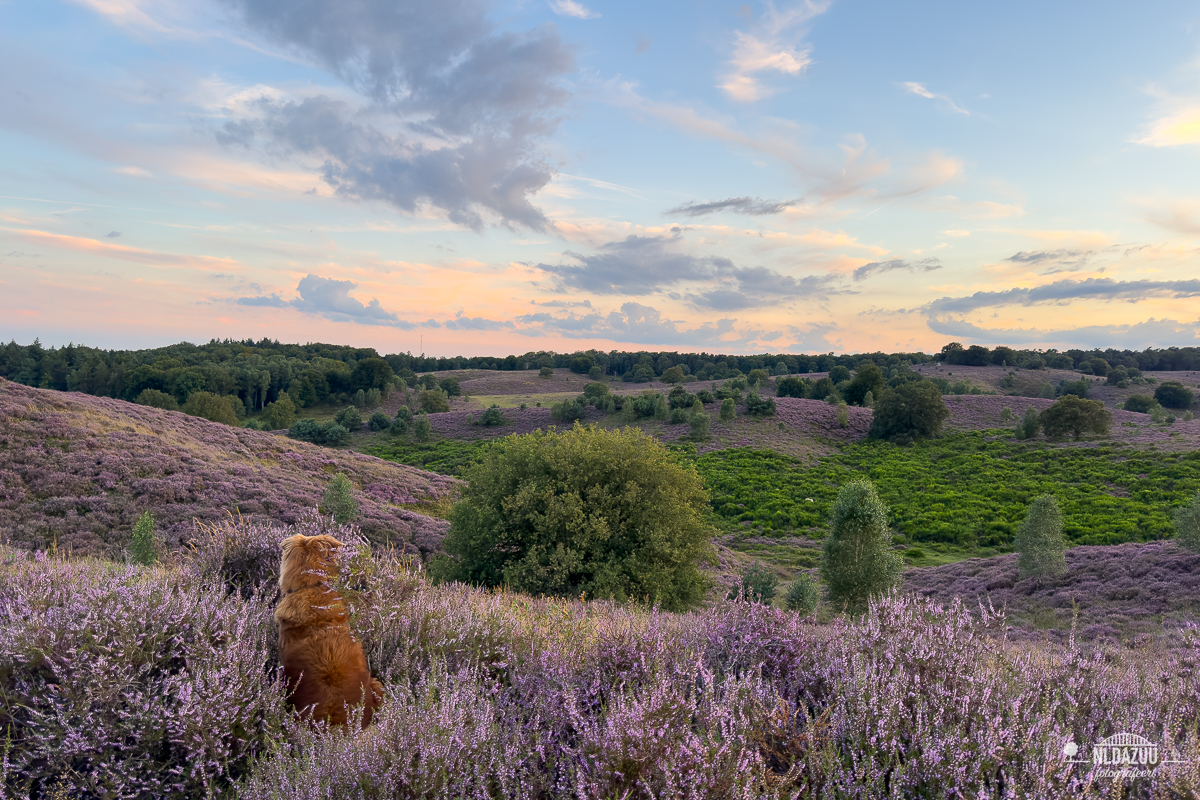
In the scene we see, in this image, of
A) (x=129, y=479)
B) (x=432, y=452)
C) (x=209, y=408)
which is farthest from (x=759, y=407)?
(x=209, y=408)

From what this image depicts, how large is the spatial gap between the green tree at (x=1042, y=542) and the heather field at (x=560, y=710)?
61.3ft

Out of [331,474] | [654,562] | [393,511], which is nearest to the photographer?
[654,562]

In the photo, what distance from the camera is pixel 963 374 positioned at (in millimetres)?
96062

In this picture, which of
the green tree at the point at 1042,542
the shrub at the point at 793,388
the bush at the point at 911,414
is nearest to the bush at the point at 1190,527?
the green tree at the point at 1042,542

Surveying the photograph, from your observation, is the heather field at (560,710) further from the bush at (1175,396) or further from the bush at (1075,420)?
the bush at (1175,396)

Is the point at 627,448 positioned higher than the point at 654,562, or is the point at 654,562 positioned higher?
the point at 627,448

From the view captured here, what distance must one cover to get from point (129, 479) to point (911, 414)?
62.9 m

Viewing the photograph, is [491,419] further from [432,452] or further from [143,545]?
[143,545]

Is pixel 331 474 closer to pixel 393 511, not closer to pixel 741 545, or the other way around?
pixel 393 511

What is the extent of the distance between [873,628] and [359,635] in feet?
15.1

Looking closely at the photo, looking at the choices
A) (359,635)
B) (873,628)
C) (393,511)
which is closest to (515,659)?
(359,635)

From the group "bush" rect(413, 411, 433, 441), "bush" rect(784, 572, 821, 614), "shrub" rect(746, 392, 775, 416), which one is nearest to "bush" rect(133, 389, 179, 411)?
"bush" rect(413, 411, 433, 441)

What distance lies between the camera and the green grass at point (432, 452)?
48.9 metres

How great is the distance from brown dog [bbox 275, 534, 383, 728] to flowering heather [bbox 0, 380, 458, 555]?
548 inches
